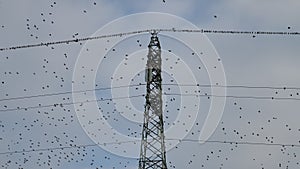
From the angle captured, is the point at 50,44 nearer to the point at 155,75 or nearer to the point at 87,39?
the point at 87,39

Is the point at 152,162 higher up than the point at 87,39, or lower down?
lower down

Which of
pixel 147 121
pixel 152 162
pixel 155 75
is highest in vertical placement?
pixel 155 75

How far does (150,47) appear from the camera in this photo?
132ft

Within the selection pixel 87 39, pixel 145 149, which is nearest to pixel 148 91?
pixel 145 149

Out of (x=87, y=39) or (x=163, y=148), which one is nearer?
(x=87, y=39)

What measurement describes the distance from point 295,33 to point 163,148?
43.5 feet

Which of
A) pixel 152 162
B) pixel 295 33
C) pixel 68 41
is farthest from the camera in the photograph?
pixel 152 162

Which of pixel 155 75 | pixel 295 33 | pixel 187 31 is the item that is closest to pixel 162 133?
pixel 155 75

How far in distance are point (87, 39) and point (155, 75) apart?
8067 mm

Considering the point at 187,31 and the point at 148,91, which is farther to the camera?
the point at 148,91

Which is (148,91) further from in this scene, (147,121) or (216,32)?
(216,32)

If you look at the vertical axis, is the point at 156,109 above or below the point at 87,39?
below

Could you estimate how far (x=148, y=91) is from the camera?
39406mm

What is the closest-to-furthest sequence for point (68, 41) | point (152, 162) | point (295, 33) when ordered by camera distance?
point (295, 33) → point (68, 41) → point (152, 162)
